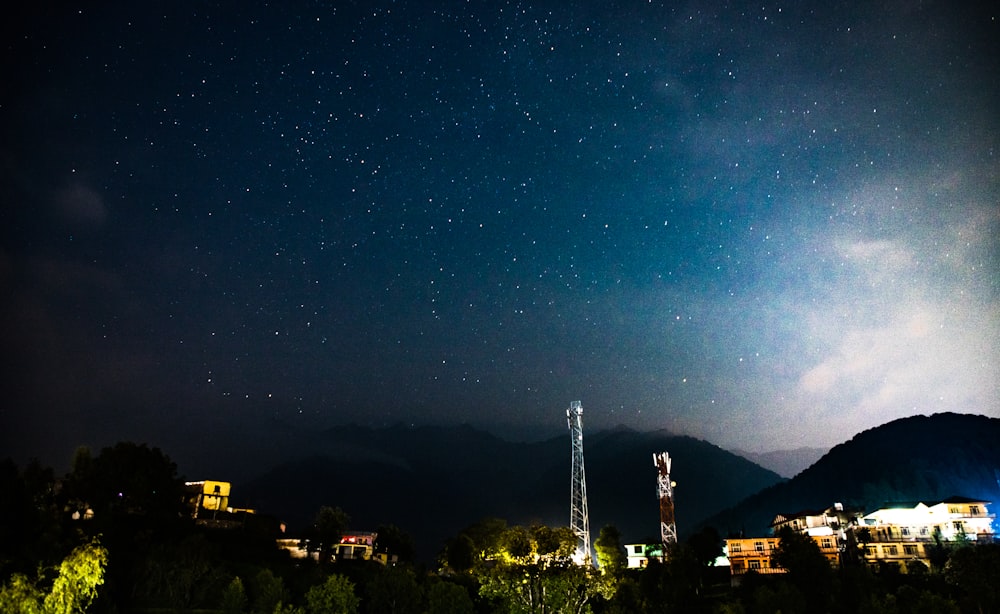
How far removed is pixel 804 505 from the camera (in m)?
191

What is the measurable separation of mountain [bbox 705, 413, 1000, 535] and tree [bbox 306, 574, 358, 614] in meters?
127

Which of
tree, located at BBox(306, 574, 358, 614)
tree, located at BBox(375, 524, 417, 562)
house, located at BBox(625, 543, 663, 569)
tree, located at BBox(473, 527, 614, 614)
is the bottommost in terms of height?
house, located at BBox(625, 543, 663, 569)

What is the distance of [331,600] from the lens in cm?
4331

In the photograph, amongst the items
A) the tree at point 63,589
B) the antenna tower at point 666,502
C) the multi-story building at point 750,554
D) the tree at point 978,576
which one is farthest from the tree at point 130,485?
the multi-story building at point 750,554

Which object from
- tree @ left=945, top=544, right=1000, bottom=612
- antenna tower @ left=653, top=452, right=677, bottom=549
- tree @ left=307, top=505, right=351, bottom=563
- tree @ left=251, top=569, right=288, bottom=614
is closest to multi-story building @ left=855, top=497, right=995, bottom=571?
tree @ left=945, top=544, right=1000, bottom=612

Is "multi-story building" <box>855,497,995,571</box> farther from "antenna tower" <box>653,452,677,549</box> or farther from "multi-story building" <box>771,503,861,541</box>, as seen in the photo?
"antenna tower" <box>653,452,677,549</box>

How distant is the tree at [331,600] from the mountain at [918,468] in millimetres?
126554

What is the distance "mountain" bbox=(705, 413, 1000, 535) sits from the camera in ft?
522

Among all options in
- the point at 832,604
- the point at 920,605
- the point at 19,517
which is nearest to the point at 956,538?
the point at 832,604

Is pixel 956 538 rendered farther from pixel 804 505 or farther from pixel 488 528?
pixel 804 505

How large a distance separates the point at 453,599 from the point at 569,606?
52.3 feet

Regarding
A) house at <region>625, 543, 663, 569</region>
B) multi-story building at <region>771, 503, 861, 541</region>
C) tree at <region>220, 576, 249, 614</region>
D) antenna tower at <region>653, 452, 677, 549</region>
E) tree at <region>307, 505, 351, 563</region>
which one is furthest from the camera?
house at <region>625, 543, 663, 569</region>

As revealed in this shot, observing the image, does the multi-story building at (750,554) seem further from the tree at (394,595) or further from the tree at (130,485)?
the tree at (130,485)

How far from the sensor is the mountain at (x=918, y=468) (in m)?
159
